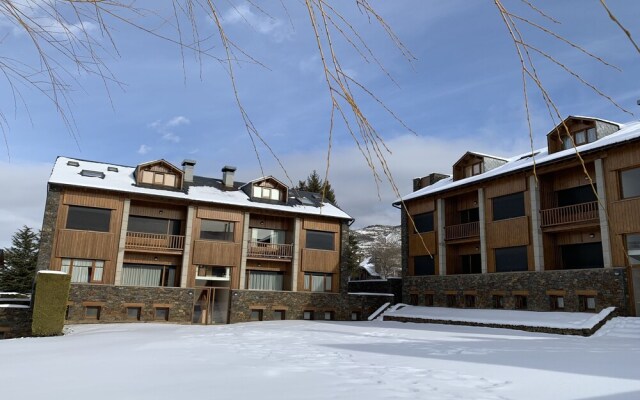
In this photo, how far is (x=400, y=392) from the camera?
5672 mm

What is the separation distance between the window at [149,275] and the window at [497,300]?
1755 cm

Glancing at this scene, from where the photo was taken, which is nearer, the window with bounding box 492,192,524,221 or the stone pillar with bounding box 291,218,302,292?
the window with bounding box 492,192,524,221

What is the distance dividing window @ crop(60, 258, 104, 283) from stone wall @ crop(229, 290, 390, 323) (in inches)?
279

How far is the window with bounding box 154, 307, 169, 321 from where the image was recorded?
2422 cm

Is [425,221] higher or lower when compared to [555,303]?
higher

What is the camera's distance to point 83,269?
2325 cm

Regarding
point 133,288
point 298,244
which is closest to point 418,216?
point 298,244

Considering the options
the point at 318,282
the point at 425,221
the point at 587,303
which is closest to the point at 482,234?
the point at 425,221

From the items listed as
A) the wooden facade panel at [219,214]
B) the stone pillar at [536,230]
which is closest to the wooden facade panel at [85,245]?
the wooden facade panel at [219,214]

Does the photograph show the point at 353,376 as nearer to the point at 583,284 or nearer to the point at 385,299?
the point at 583,284

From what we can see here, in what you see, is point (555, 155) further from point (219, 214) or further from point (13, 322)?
point (13, 322)

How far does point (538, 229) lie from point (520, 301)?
12.6 ft

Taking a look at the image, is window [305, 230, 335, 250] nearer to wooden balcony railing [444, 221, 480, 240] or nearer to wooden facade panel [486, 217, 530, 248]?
wooden balcony railing [444, 221, 480, 240]

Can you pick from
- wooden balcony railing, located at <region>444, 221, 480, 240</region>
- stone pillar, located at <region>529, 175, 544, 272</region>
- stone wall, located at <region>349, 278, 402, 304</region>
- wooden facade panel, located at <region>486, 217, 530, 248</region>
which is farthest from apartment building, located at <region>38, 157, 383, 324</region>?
stone pillar, located at <region>529, 175, 544, 272</region>
